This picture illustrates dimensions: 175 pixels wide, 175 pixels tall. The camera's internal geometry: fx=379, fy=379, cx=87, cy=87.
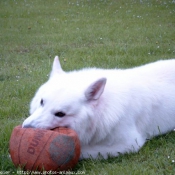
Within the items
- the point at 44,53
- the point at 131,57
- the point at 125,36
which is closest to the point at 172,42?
the point at 125,36

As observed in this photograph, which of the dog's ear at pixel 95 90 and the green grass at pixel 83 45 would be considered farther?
the green grass at pixel 83 45

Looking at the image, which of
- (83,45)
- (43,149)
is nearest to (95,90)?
(43,149)

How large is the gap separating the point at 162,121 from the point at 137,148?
0.70 metres

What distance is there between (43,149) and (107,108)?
847 mm

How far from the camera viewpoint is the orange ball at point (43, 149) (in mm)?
3256

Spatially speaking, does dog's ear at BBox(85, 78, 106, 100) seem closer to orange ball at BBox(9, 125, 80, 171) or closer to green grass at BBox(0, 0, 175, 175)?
orange ball at BBox(9, 125, 80, 171)

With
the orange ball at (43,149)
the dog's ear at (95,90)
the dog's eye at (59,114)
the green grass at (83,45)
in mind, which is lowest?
the green grass at (83,45)

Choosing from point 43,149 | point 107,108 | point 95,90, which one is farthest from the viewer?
point 107,108

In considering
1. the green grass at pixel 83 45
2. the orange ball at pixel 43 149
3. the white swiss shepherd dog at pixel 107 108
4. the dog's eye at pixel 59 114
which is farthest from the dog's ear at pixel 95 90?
the green grass at pixel 83 45

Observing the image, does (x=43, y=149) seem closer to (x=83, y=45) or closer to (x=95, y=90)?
(x=95, y=90)

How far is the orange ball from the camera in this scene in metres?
3.26

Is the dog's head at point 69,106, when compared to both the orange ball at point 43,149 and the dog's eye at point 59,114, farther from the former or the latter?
the orange ball at point 43,149

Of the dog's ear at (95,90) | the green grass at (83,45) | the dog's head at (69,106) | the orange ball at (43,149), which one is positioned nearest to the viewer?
the orange ball at (43,149)

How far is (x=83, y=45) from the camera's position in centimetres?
1005
